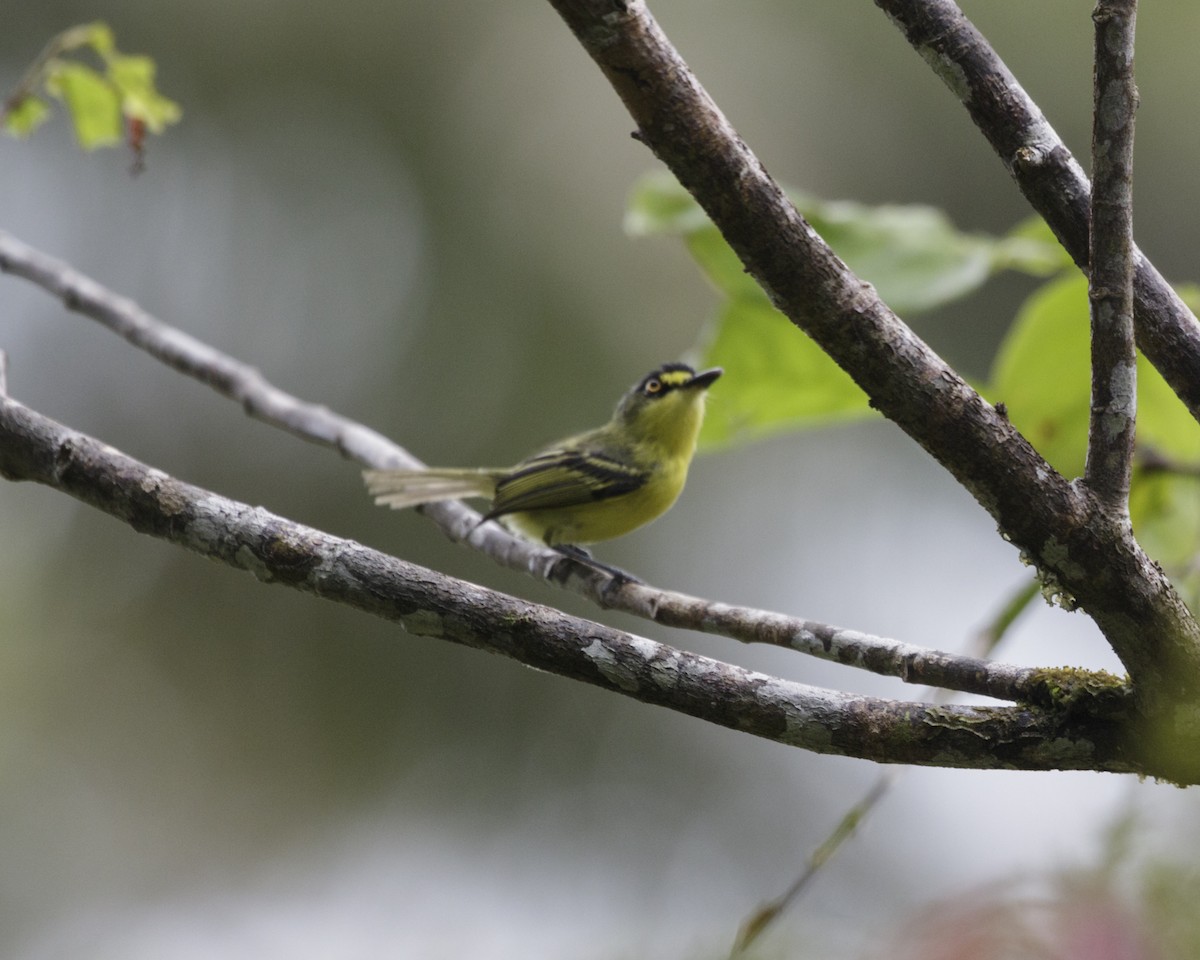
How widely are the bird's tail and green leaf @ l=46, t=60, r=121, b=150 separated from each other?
150cm

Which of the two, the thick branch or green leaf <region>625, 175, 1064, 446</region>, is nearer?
the thick branch

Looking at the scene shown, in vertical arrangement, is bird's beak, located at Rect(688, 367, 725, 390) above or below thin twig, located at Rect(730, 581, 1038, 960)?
above

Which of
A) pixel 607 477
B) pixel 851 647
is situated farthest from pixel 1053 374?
pixel 607 477

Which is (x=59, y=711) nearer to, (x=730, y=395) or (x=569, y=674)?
(x=730, y=395)

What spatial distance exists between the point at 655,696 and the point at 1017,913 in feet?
2.97

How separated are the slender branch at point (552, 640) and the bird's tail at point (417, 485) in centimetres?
181

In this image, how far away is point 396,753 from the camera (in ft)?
34.2

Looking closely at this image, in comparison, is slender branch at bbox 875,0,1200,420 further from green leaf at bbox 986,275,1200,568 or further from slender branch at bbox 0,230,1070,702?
slender branch at bbox 0,230,1070,702

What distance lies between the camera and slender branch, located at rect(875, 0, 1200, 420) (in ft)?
6.06

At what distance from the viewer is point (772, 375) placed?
337 cm

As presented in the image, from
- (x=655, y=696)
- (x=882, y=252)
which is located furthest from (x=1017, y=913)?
(x=882, y=252)

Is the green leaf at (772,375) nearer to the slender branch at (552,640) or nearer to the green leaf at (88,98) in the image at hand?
the slender branch at (552,640)

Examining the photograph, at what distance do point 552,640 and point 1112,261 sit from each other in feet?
3.57

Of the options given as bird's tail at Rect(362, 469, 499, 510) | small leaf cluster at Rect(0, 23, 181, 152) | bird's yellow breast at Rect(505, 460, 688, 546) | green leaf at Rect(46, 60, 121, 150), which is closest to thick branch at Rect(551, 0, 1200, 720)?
bird's tail at Rect(362, 469, 499, 510)
